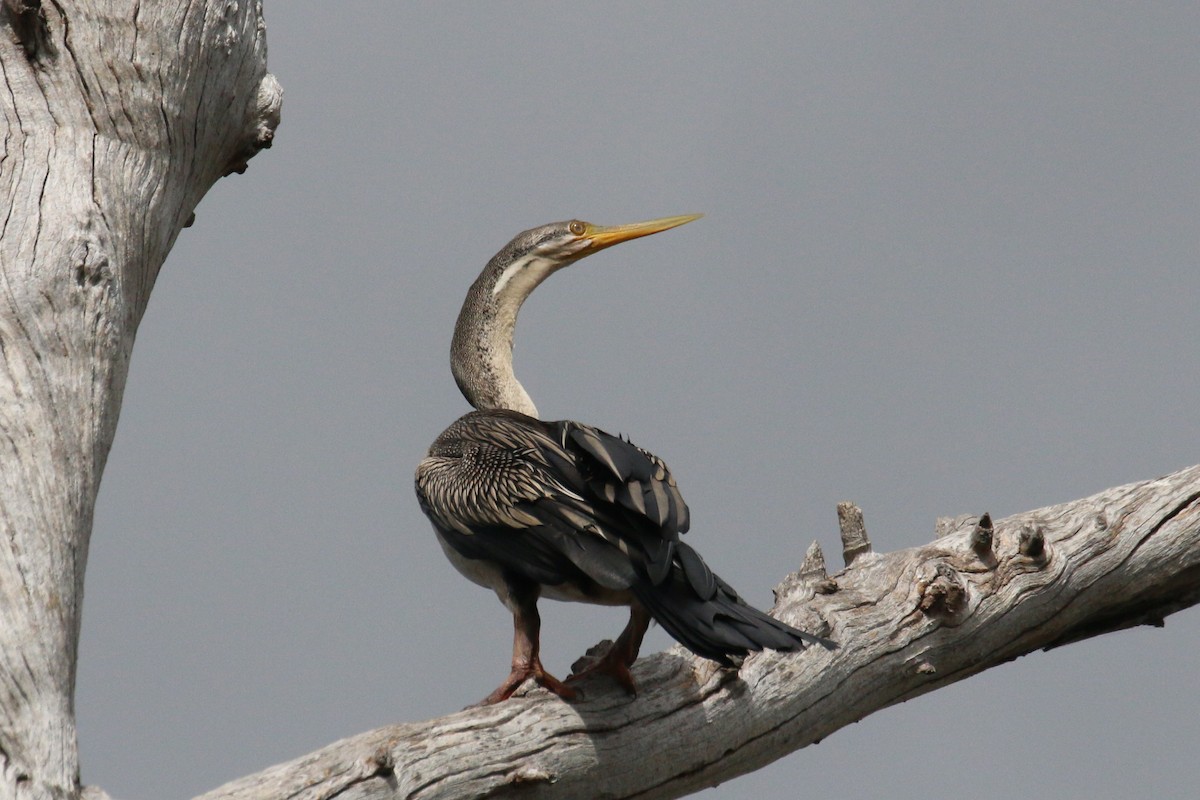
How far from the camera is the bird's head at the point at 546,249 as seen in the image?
6504 mm

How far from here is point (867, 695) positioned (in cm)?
482

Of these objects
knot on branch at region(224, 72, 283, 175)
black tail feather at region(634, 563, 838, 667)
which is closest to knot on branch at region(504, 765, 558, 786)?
black tail feather at region(634, 563, 838, 667)

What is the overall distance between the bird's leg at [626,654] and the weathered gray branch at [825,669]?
0.06 meters

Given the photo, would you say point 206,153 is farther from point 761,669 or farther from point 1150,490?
point 1150,490

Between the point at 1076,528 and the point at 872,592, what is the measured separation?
0.90 m

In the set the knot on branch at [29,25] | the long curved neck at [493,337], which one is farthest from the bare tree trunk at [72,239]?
the long curved neck at [493,337]

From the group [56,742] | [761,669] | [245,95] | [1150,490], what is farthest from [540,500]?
[1150,490]

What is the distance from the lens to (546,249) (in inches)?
260

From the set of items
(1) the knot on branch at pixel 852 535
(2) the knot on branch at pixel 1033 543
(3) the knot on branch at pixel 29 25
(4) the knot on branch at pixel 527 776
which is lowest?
(4) the knot on branch at pixel 527 776

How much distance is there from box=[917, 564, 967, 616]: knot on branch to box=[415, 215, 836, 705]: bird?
0.71 metres

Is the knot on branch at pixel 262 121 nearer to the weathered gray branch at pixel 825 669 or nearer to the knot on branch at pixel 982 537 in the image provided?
the weathered gray branch at pixel 825 669

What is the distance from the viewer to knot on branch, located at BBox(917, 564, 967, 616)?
480 cm

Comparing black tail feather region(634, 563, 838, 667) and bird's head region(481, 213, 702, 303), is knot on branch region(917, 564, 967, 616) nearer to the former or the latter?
black tail feather region(634, 563, 838, 667)

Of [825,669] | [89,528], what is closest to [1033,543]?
[825,669]
